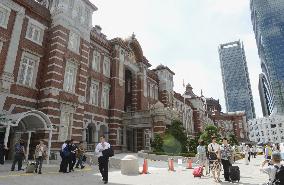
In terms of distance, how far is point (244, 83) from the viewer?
197m

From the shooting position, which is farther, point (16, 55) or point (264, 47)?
point (264, 47)

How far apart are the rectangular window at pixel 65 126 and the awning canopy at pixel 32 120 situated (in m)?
2.27

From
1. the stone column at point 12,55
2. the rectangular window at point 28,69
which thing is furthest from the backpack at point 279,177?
the rectangular window at point 28,69

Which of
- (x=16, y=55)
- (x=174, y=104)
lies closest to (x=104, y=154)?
(x=16, y=55)

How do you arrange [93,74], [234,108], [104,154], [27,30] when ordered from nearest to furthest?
[104,154] → [27,30] → [93,74] → [234,108]

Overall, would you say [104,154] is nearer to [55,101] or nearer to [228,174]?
[228,174]

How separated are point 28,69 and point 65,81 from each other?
3017 mm

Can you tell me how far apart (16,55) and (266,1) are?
150643mm

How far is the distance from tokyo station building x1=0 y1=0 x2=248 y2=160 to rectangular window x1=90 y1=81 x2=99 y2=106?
2 centimetres

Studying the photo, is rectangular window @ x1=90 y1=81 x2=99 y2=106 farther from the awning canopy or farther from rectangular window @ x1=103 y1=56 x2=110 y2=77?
the awning canopy

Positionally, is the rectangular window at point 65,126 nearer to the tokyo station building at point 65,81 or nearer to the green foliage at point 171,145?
the tokyo station building at point 65,81

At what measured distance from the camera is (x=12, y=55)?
1777 centimetres

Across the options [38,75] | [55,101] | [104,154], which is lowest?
[104,154]

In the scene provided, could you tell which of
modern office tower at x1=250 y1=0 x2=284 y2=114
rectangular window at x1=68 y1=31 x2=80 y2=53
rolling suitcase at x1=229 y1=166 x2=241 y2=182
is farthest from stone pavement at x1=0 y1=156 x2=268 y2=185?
modern office tower at x1=250 y1=0 x2=284 y2=114
